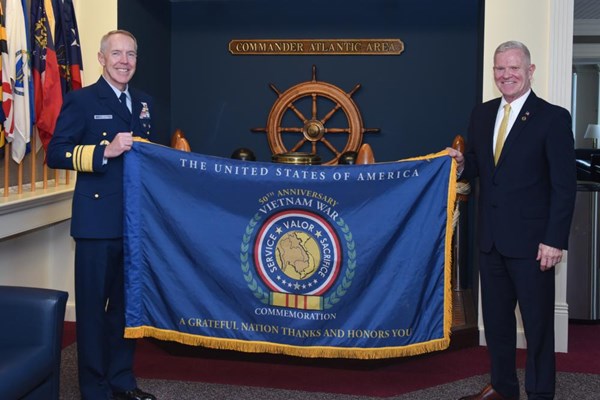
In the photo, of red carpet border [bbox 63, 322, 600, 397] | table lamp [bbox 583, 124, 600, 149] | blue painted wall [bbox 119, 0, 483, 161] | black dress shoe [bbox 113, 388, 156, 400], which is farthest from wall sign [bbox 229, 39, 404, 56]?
table lamp [bbox 583, 124, 600, 149]

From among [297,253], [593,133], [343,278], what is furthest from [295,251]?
[593,133]

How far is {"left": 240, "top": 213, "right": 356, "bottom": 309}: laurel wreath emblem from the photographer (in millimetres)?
2885

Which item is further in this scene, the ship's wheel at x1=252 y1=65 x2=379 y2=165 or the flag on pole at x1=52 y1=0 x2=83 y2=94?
the ship's wheel at x1=252 y1=65 x2=379 y2=165

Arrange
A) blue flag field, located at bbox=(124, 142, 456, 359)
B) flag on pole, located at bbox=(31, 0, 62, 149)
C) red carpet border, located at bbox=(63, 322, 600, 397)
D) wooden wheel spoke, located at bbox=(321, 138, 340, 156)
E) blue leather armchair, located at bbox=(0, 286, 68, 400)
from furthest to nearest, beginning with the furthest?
wooden wheel spoke, located at bbox=(321, 138, 340, 156) → flag on pole, located at bbox=(31, 0, 62, 149) → red carpet border, located at bbox=(63, 322, 600, 397) → blue flag field, located at bbox=(124, 142, 456, 359) → blue leather armchair, located at bbox=(0, 286, 68, 400)

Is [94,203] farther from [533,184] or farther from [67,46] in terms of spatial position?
[533,184]

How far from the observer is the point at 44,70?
381 cm

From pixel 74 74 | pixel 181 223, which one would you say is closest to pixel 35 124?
pixel 74 74

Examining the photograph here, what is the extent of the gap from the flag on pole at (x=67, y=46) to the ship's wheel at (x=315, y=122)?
1.79 meters

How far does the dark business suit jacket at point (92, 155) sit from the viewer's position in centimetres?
278

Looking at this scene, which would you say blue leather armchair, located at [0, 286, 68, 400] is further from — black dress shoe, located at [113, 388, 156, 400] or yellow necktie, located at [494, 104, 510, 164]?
yellow necktie, located at [494, 104, 510, 164]

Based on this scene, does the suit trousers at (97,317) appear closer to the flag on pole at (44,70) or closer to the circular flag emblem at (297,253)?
the circular flag emblem at (297,253)

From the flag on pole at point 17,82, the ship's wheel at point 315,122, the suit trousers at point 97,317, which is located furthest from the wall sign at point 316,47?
the suit trousers at point 97,317

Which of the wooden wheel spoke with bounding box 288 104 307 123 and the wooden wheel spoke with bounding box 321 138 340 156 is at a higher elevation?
the wooden wheel spoke with bounding box 288 104 307 123

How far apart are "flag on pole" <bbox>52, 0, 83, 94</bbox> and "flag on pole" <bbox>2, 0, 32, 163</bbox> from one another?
11.5 inches
